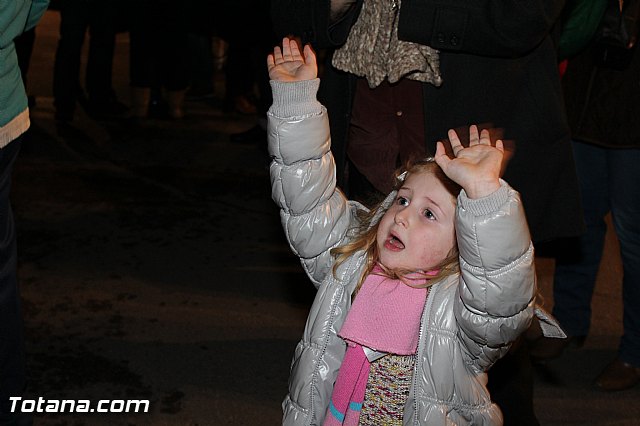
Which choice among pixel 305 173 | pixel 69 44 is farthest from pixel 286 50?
pixel 69 44

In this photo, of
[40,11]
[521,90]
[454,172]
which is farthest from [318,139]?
[40,11]

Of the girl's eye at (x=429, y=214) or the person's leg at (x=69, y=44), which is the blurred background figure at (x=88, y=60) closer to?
the person's leg at (x=69, y=44)

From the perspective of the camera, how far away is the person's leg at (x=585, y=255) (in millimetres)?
4070

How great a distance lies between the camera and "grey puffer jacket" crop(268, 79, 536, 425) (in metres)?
2.16

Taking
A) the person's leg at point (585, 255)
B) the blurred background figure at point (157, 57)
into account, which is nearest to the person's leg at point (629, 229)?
the person's leg at point (585, 255)

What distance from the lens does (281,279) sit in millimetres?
5035

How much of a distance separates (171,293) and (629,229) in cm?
221

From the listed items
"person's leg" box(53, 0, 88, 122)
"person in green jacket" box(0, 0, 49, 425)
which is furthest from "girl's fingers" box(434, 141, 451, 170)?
"person's leg" box(53, 0, 88, 122)

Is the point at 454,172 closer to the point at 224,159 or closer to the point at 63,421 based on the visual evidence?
the point at 63,421

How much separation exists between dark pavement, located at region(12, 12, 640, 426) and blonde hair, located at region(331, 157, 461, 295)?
1343 mm

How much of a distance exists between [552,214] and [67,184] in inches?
Answer: 169

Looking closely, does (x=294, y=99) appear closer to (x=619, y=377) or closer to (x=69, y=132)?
(x=619, y=377)

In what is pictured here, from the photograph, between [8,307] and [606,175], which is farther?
[606,175]

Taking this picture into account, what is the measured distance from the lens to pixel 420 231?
2.38m
